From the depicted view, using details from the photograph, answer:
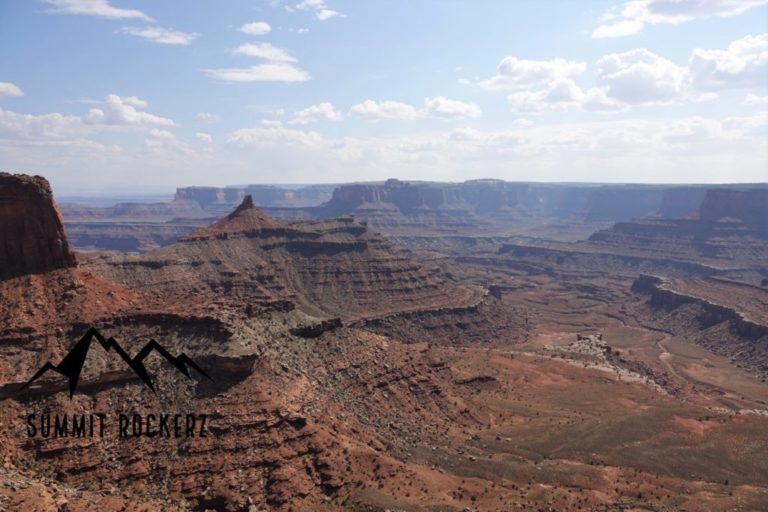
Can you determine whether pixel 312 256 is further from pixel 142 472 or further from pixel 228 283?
pixel 142 472

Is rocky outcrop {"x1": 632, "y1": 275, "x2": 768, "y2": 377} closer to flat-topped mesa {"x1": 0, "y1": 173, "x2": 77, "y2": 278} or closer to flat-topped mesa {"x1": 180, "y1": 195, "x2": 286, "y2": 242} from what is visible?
flat-topped mesa {"x1": 180, "y1": 195, "x2": 286, "y2": 242}

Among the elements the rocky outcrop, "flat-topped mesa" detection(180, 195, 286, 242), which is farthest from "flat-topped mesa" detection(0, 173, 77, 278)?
the rocky outcrop

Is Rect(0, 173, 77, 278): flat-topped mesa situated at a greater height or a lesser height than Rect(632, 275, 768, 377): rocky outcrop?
greater

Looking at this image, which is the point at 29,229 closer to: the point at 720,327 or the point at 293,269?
the point at 293,269

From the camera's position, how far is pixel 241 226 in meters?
180

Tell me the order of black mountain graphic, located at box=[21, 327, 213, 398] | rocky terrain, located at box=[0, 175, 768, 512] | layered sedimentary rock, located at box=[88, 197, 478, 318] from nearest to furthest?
rocky terrain, located at box=[0, 175, 768, 512], black mountain graphic, located at box=[21, 327, 213, 398], layered sedimentary rock, located at box=[88, 197, 478, 318]

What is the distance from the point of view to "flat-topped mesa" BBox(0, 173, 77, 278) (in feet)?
223

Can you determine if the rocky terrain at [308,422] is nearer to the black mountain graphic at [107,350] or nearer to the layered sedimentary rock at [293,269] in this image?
the black mountain graphic at [107,350]

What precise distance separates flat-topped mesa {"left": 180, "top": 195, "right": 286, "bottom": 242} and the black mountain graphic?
348ft

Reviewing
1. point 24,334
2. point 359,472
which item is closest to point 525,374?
point 359,472

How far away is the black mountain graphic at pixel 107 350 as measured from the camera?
5878cm

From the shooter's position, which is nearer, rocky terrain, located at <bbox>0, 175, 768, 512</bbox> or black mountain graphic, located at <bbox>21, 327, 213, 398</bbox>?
rocky terrain, located at <bbox>0, 175, 768, 512</bbox>

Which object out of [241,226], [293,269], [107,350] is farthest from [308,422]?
[241,226]

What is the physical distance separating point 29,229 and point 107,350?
17765mm
